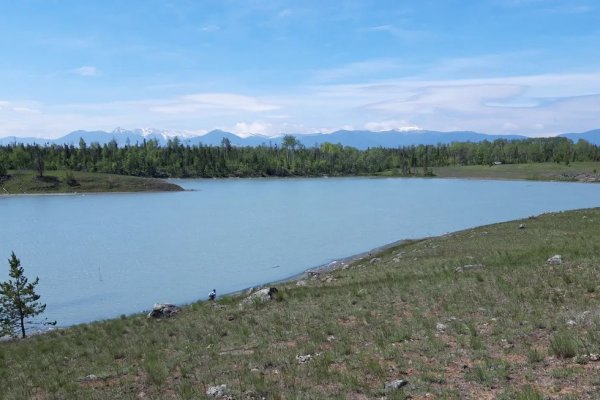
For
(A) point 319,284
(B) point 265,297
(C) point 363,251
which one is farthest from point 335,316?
(C) point 363,251

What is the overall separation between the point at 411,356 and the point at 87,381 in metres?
9.77

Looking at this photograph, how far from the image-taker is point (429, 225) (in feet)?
275

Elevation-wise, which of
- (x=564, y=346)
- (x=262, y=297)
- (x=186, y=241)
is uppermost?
(x=564, y=346)

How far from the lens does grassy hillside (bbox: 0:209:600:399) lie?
11891 millimetres

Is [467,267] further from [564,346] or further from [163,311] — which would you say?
[163,311]

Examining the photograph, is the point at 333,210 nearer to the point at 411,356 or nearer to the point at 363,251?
the point at 363,251

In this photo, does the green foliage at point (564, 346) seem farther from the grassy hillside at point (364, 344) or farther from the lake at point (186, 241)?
the lake at point (186, 241)

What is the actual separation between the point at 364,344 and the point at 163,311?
47.8 ft

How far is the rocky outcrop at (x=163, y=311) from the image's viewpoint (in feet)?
87.3

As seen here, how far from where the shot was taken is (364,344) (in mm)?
15891

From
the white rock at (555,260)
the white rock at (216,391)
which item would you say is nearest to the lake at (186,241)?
the white rock at (555,260)

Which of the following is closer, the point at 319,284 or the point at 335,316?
the point at 335,316

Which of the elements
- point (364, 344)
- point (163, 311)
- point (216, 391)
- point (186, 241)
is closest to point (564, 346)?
point (364, 344)

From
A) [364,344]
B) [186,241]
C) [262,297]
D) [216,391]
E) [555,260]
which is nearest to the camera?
[216,391]
